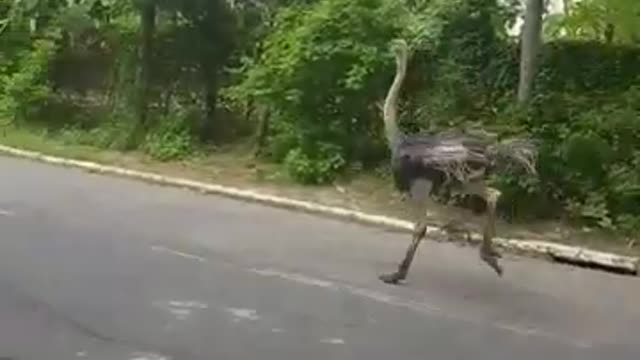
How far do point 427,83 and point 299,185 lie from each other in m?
2.40

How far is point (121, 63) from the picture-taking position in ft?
71.7

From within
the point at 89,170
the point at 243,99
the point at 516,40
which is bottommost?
the point at 89,170

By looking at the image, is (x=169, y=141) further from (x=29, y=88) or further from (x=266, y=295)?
(x=266, y=295)

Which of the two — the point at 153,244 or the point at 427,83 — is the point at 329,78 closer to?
the point at 427,83

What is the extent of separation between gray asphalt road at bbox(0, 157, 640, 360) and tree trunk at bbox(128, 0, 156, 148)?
6.60 meters

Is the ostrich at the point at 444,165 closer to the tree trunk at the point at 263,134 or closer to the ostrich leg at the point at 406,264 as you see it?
the ostrich leg at the point at 406,264

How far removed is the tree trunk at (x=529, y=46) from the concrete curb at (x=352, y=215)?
2.90 meters

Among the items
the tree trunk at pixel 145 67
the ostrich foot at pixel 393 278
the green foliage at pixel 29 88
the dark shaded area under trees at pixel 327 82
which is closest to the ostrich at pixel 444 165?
the ostrich foot at pixel 393 278

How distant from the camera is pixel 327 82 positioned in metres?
17.1

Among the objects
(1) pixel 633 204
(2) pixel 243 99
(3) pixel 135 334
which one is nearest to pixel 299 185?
(2) pixel 243 99

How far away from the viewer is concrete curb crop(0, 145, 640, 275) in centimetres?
1195

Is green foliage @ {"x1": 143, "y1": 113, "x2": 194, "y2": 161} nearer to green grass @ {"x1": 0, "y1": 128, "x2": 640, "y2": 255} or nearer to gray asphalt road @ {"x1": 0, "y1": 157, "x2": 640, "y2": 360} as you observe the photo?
green grass @ {"x1": 0, "y1": 128, "x2": 640, "y2": 255}

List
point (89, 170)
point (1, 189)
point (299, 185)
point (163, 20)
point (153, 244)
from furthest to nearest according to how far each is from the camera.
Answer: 1. point (163, 20)
2. point (89, 170)
3. point (299, 185)
4. point (1, 189)
5. point (153, 244)

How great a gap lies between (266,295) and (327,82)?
812cm
